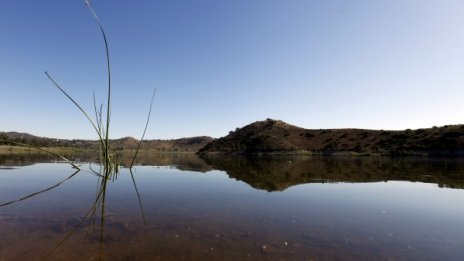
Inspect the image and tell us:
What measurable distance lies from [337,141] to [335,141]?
2.42 ft

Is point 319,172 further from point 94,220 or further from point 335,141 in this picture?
point 335,141

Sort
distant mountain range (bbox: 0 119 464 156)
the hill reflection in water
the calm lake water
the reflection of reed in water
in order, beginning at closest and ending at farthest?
the calm lake water < the reflection of reed in water < the hill reflection in water < distant mountain range (bbox: 0 119 464 156)

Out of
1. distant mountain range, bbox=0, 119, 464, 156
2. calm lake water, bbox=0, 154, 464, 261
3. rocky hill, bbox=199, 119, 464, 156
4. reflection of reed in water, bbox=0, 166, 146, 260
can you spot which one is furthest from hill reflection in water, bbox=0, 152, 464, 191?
rocky hill, bbox=199, 119, 464, 156

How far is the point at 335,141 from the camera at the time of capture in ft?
359

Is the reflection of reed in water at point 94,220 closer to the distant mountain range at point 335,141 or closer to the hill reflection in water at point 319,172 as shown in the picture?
the hill reflection in water at point 319,172

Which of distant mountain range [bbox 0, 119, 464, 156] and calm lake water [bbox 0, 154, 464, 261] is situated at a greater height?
distant mountain range [bbox 0, 119, 464, 156]

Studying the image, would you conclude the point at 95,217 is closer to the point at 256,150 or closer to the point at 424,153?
the point at 424,153

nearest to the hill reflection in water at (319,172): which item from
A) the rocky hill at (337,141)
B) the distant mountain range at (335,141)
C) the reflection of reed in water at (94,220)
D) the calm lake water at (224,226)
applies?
the calm lake water at (224,226)

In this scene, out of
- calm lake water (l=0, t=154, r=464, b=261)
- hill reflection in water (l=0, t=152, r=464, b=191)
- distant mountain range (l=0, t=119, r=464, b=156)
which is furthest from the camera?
distant mountain range (l=0, t=119, r=464, b=156)

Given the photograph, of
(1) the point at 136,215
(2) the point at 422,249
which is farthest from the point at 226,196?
(2) the point at 422,249

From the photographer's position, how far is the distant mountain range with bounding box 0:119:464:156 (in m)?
79.9

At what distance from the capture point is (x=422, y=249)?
6.15 meters

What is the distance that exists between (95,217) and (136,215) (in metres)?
1.18

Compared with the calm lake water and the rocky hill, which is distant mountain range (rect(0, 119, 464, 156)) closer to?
the rocky hill
